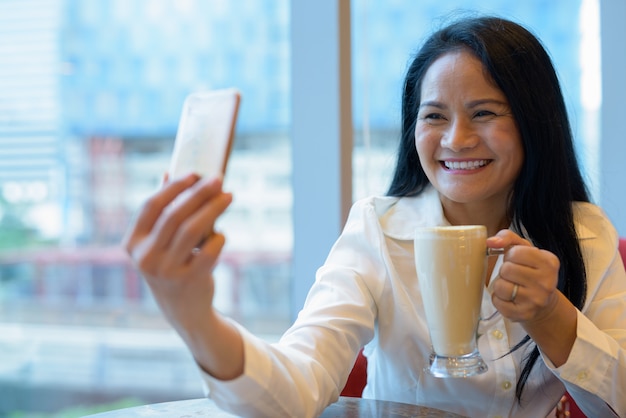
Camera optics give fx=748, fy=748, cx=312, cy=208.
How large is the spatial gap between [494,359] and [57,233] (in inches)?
96.3

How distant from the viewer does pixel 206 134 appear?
88cm

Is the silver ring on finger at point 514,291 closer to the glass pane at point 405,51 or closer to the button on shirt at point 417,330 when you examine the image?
the button on shirt at point 417,330

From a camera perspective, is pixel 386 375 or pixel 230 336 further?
pixel 386 375

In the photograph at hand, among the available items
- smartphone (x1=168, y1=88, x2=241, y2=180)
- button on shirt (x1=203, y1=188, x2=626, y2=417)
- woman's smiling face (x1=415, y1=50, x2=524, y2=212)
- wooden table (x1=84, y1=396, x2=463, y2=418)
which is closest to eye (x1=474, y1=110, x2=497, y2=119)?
woman's smiling face (x1=415, y1=50, x2=524, y2=212)

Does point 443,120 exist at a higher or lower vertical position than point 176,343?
higher

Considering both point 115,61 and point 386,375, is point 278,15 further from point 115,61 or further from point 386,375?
point 386,375

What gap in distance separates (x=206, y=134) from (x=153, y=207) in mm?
113

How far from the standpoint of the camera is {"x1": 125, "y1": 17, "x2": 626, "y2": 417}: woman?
1259 mm

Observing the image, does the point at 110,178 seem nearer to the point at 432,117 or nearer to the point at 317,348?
the point at 432,117

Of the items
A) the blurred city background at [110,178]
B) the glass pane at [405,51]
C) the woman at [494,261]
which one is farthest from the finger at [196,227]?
the blurred city background at [110,178]

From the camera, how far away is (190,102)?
94cm

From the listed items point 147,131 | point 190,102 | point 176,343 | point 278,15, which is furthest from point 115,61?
point 190,102

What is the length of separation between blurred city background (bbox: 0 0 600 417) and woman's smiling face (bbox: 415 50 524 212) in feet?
5.57

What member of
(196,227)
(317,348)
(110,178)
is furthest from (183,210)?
(110,178)
